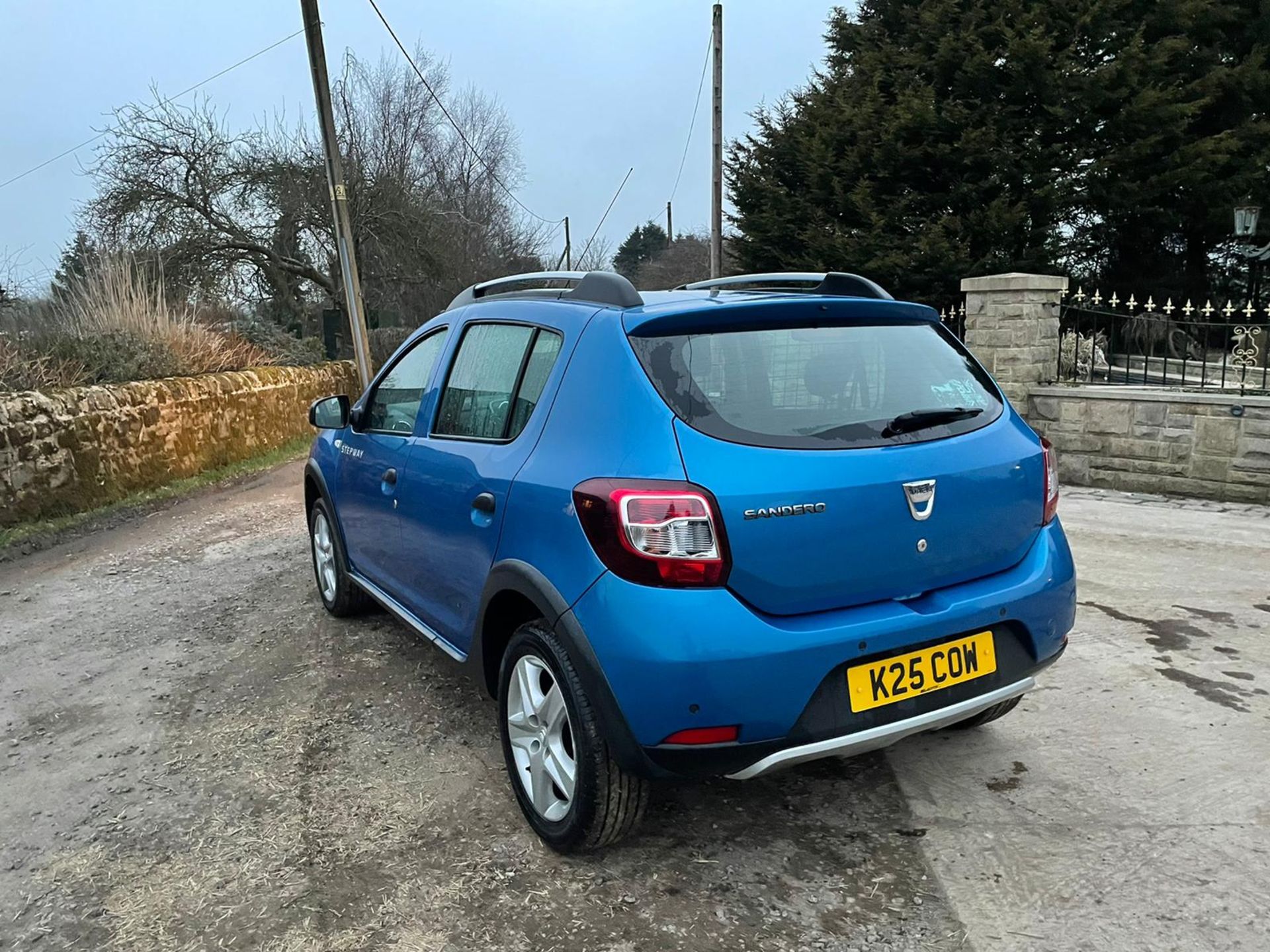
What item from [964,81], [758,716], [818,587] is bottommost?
[758,716]

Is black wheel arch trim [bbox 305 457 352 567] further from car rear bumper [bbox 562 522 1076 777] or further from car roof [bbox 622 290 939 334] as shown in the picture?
car rear bumper [bbox 562 522 1076 777]

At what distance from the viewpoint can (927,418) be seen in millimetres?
2705

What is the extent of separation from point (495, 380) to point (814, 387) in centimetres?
116

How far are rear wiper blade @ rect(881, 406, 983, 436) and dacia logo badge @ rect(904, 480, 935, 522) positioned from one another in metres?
0.17

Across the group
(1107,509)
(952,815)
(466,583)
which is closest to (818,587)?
(952,815)

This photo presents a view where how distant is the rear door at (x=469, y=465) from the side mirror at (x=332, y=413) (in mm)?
998

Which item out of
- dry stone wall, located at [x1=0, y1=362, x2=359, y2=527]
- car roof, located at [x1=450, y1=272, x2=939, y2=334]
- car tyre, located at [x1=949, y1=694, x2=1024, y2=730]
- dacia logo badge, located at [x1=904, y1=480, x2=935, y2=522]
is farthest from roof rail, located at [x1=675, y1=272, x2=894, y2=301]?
dry stone wall, located at [x1=0, y1=362, x2=359, y2=527]

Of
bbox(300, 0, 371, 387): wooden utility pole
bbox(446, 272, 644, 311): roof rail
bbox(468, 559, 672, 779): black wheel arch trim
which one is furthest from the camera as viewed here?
bbox(300, 0, 371, 387): wooden utility pole

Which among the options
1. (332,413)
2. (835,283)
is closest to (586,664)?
(835,283)

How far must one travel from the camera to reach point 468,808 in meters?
2.98

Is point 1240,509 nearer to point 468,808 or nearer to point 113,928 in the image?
point 468,808

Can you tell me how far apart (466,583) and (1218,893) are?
2.31m

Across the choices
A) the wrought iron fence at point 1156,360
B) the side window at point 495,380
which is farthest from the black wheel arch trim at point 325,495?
the wrought iron fence at point 1156,360

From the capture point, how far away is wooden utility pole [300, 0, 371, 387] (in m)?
12.5
